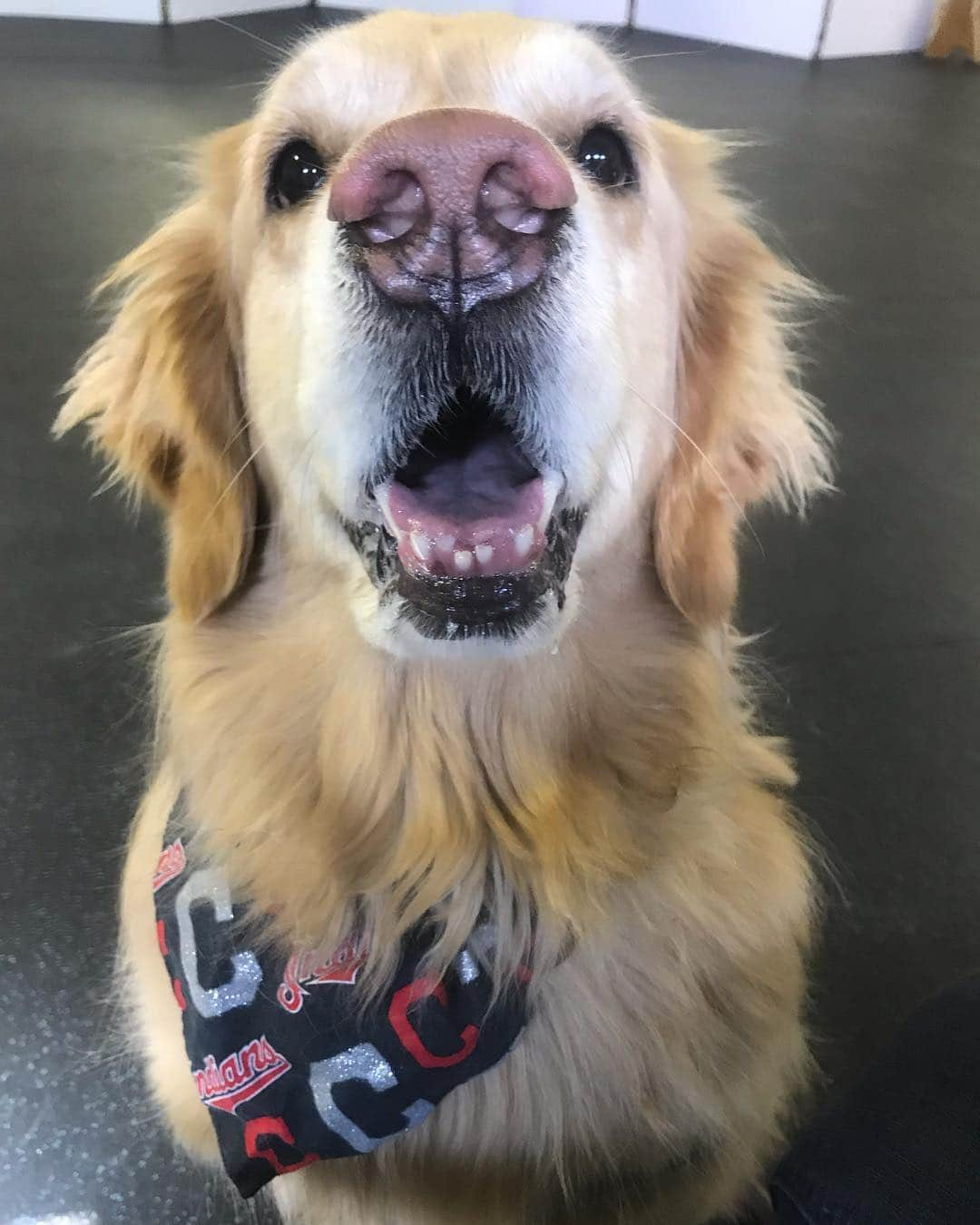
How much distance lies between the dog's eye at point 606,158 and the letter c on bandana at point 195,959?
Answer: 2.55 feet

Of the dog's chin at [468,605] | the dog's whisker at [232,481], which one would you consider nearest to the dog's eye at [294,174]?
the dog's whisker at [232,481]

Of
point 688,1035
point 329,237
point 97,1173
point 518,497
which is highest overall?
point 329,237

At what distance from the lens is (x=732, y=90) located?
504cm

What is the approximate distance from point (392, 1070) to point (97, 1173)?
589 millimetres

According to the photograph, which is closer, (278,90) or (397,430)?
(397,430)

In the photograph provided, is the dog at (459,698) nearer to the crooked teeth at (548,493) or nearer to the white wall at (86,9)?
the crooked teeth at (548,493)

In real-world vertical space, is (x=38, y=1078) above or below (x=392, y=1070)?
Result: below

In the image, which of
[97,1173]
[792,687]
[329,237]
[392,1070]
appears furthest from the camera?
[792,687]

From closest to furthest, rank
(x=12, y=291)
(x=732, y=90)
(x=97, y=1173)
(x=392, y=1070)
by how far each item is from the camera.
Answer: (x=392, y=1070), (x=97, y=1173), (x=12, y=291), (x=732, y=90)

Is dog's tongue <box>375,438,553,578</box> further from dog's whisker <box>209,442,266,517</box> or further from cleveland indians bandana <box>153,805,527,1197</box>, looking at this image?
cleveland indians bandana <box>153,805,527,1197</box>

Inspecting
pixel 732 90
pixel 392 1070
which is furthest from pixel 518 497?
pixel 732 90

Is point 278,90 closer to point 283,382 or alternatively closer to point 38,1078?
point 283,382

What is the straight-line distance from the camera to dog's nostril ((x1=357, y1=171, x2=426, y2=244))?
0.69 m

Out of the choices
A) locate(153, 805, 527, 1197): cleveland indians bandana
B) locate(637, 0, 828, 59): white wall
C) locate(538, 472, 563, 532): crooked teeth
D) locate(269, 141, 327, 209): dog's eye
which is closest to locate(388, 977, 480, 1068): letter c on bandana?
locate(153, 805, 527, 1197): cleveland indians bandana
